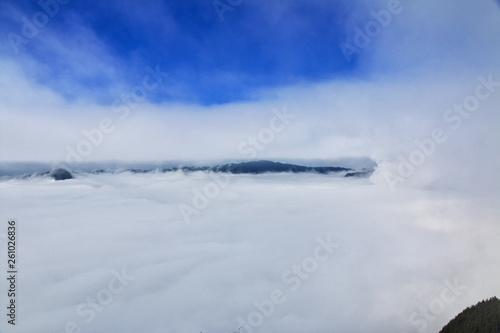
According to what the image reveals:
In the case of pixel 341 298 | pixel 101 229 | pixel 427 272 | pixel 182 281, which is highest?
pixel 101 229

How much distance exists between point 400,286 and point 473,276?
179ft

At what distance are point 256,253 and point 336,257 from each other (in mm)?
74280

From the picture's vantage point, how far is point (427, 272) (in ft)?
520

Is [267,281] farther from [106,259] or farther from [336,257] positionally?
[106,259]

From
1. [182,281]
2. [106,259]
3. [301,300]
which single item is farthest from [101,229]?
[301,300]

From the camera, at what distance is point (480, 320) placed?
74.3 m

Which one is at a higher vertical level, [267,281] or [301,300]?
[267,281]

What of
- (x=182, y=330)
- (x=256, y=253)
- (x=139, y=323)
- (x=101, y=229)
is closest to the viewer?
(x=182, y=330)

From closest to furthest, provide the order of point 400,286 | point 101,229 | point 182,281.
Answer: point 182,281 → point 400,286 → point 101,229

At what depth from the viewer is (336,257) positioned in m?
198

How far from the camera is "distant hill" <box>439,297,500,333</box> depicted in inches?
2744

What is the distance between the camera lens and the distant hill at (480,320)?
69.7m

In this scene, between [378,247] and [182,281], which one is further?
[378,247]

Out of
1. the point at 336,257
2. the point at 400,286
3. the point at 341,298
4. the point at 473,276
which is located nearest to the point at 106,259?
the point at 341,298
